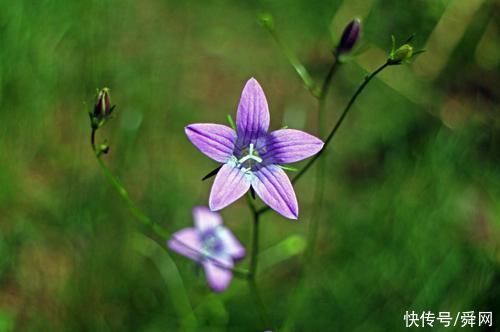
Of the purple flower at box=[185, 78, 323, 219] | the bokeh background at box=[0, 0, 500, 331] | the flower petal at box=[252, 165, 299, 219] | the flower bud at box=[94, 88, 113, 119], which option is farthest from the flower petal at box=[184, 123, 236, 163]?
the bokeh background at box=[0, 0, 500, 331]

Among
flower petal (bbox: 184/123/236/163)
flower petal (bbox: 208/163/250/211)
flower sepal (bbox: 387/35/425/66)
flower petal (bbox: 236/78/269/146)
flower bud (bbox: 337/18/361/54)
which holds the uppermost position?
flower sepal (bbox: 387/35/425/66)

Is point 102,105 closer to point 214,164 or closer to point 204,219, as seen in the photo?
point 204,219

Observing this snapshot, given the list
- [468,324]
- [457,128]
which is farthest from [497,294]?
[457,128]

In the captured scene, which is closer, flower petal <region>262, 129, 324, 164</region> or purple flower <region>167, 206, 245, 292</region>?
flower petal <region>262, 129, 324, 164</region>

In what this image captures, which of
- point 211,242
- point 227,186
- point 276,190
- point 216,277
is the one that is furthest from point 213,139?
point 211,242

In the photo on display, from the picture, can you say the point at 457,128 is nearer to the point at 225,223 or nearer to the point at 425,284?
the point at 425,284

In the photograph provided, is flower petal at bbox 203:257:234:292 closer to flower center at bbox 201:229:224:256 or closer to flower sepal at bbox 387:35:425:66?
flower center at bbox 201:229:224:256
